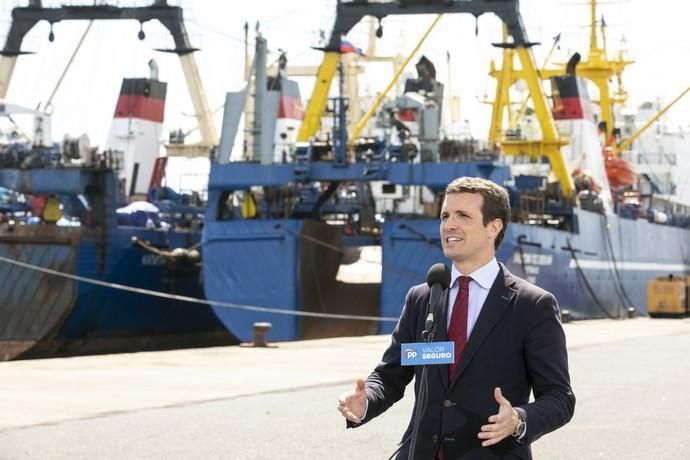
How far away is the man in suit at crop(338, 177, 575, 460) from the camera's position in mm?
4723

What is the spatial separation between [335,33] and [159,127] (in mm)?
11461

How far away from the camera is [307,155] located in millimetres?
35812

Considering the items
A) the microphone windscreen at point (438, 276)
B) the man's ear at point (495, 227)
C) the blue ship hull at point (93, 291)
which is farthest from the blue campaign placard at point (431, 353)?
the blue ship hull at point (93, 291)

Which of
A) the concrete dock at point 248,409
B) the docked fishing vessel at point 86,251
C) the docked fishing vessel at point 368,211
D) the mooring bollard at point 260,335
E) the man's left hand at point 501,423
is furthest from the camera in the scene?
the docked fishing vessel at point 86,251

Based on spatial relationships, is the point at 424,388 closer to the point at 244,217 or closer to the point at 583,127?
the point at 244,217

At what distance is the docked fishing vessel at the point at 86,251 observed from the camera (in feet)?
117

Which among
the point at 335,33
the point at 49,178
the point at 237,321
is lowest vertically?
the point at 237,321

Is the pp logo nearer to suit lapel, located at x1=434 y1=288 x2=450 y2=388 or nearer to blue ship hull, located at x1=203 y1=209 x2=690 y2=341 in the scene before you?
suit lapel, located at x1=434 y1=288 x2=450 y2=388

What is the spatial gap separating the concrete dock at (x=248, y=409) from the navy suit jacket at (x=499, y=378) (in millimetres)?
5228

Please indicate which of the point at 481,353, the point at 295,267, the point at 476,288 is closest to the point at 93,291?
the point at 295,267

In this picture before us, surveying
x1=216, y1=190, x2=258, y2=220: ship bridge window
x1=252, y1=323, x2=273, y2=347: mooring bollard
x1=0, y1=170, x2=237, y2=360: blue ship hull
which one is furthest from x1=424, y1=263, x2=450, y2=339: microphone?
x1=216, y1=190, x2=258, y2=220: ship bridge window

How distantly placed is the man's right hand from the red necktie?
0.90 feet

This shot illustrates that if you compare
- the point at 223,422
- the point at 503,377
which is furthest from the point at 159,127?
the point at 503,377

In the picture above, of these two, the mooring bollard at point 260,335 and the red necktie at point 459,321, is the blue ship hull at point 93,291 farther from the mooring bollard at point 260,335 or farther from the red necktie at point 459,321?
the red necktie at point 459,321
